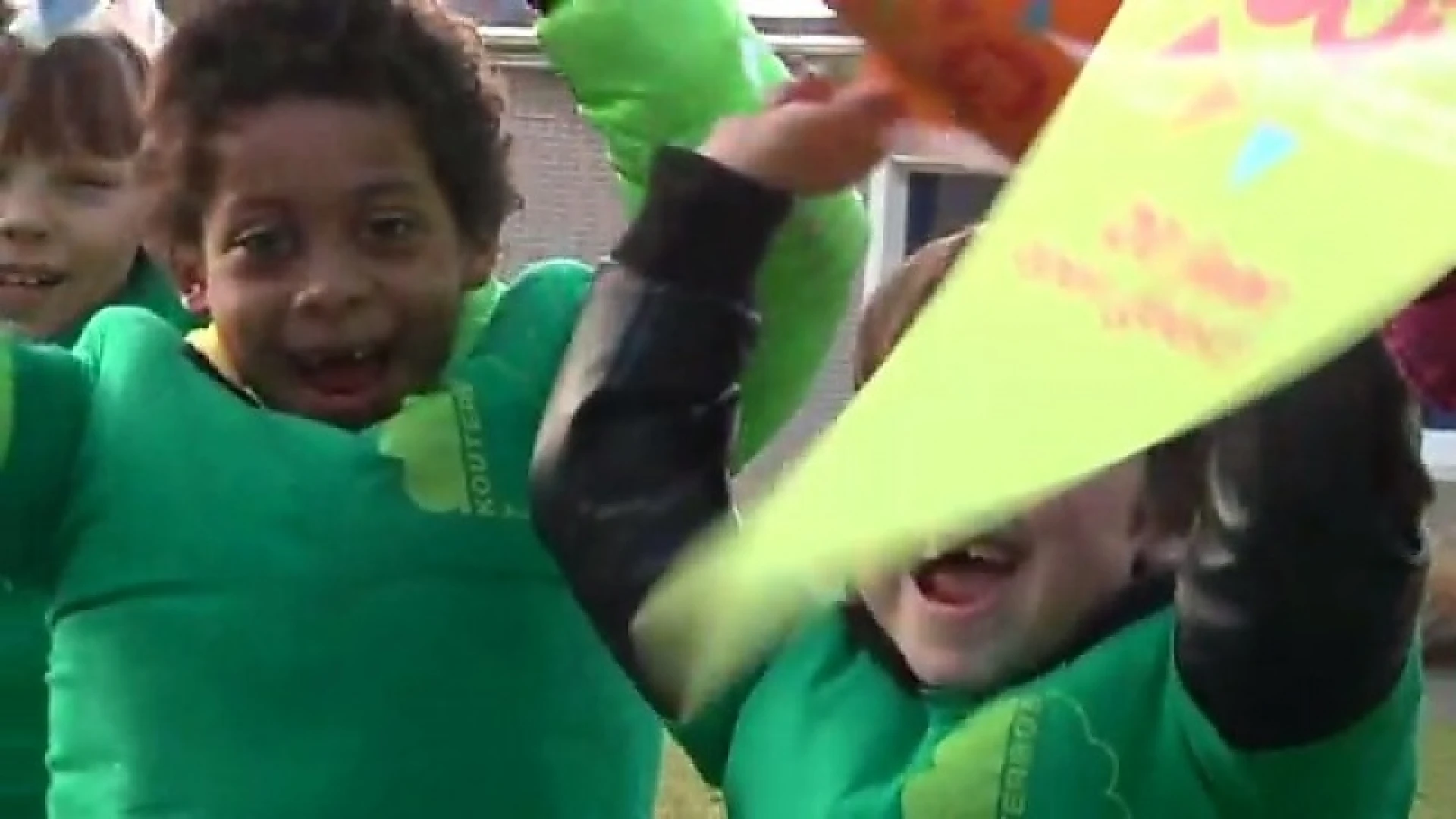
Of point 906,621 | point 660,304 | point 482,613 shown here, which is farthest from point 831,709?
point 482,613

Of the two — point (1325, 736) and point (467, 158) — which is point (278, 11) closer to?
point (467, 158)

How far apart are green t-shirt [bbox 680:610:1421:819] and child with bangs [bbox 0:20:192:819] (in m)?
0.81

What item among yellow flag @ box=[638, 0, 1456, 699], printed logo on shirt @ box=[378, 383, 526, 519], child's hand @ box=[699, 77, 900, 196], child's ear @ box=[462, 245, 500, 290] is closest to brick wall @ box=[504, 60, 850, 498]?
child's ear @ box=[462, 245, 500, 290]

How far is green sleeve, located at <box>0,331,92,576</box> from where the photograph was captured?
1.19 meters

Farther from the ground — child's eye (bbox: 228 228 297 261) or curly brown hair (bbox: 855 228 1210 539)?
curly brown hair (bbox: 855 228 1210 539)

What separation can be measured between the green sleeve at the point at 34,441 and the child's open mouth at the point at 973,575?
48 cm

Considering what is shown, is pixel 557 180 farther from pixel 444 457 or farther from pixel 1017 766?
pixel 1017 766

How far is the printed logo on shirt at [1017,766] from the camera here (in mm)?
888

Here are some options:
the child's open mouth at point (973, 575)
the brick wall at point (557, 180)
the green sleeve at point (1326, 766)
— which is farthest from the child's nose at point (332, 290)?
the brick wall at point (557, 180)

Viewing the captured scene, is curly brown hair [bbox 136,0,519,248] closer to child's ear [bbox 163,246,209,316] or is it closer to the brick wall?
child's ear [bbox 163,246,209,316]

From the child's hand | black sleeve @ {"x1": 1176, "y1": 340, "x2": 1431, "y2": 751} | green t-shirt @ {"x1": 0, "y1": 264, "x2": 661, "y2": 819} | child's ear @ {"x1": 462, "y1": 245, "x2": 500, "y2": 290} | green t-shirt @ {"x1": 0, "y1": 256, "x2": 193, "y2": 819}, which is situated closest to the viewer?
black sleeve @ {"x1": 1176, "y1": 340, "x2": 1431, "y2": 751}

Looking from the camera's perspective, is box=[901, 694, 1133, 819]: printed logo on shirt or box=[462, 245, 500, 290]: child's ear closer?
box=[901, 694, 1133, 819]: printed logo on shirt

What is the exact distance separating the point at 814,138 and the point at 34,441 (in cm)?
49

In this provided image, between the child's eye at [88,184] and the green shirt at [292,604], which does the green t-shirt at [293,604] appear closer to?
the green shirt at [292,604]
